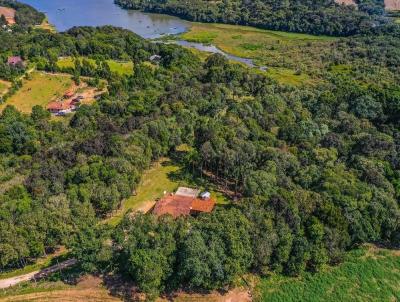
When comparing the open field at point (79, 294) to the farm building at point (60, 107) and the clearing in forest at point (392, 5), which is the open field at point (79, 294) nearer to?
the farm building at point (60, 107)

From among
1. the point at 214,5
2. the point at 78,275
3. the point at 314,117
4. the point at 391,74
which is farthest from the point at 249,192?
the point at 214,5

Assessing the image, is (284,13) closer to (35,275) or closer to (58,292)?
(35,275)

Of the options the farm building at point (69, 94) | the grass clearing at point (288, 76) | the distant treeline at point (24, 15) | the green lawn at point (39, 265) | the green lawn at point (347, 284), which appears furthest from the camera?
the distant treeline at point (24, 15)

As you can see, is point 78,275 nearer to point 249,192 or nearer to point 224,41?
point 249,192

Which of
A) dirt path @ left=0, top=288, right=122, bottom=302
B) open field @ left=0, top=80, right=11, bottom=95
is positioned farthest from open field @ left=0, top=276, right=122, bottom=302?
open field @ left=0, top=80, right=11, bottom=95

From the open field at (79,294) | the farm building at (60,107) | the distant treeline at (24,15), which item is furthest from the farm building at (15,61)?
the open field at (79,294)

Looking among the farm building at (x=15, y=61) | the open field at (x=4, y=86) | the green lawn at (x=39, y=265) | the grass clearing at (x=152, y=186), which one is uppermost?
the farm building at (x=15, y=61)

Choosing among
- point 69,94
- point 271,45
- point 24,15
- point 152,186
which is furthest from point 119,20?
point 152,186
